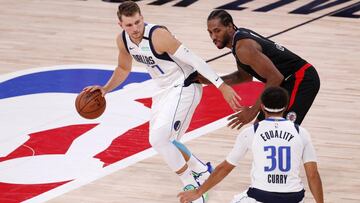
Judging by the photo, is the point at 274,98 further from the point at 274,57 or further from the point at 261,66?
Answer: the point at 274,57

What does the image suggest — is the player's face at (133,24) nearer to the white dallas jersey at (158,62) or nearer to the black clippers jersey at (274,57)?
the white dallas jersey at (158,62)

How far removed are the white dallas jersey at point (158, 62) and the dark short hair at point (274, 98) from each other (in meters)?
1.94

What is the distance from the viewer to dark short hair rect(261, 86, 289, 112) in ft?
18.9

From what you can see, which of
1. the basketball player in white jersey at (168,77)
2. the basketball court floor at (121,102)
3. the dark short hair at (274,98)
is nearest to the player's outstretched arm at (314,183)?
the dark short hair at (274,98)

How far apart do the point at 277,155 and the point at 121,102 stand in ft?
17.5

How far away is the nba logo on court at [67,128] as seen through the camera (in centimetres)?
856

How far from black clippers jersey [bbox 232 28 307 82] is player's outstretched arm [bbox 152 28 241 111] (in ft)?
0.84

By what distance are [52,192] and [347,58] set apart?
590 cm

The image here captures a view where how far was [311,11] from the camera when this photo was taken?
50.9 feet

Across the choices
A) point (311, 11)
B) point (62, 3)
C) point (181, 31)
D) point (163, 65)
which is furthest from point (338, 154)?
point (62, 3)

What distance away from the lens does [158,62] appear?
7.65 metres

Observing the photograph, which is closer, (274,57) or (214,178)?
(214,178)

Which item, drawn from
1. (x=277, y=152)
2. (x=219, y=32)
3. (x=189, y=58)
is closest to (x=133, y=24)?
(x=189, y=58)

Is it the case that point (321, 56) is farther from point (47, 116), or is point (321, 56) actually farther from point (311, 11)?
point (47, 116)
